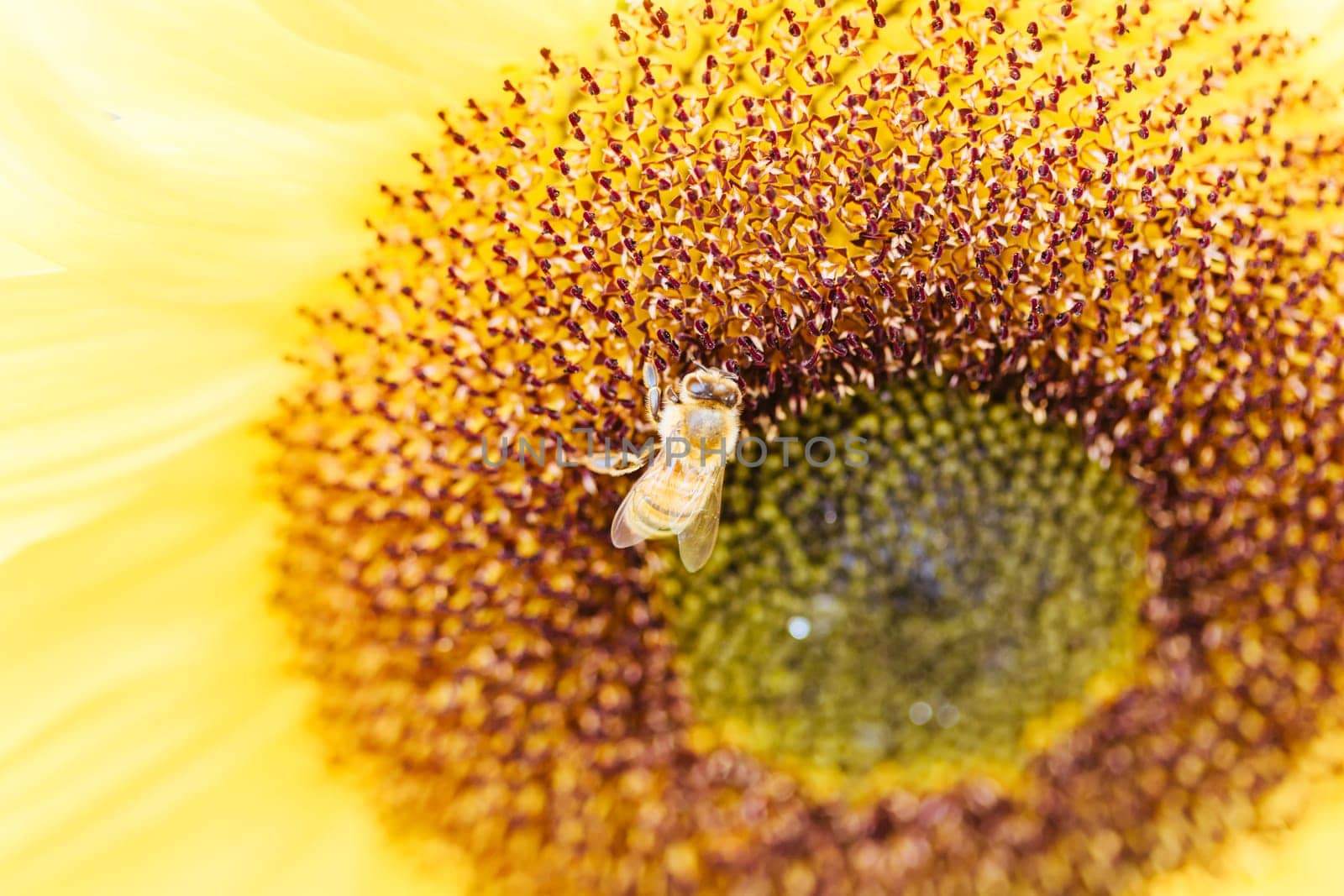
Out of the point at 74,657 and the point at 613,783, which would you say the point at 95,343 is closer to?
the point at 74,657

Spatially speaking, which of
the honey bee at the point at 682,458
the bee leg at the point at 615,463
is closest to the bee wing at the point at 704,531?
the honey bee at the point at 682,458

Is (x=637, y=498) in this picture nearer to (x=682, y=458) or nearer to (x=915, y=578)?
(x=682, y=458)

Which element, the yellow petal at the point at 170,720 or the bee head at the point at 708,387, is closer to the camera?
the bee head at the point at 708,387

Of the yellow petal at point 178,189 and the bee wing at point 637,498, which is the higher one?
the yellow petal at point 178,189

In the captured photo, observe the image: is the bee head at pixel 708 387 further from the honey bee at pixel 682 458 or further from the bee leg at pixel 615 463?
the bee leg at pixel 615 463

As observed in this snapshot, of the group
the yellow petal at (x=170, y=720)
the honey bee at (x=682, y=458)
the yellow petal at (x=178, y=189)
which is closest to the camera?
the yellow petal at (x=178, y=189)

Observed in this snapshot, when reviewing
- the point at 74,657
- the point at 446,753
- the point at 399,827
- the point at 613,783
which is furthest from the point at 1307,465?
the point at 74,657

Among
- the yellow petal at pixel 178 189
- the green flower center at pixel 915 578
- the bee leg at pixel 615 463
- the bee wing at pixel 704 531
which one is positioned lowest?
the green flower center at pixel 915 578
